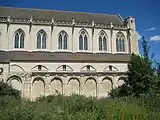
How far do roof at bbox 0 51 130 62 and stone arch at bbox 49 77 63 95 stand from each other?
342 cm

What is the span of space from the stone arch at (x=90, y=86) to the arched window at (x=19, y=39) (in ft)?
39.7

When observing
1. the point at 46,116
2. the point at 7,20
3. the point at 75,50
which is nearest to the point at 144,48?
the point at 75,50

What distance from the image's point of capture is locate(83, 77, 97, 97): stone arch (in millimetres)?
35562

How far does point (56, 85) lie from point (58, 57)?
5113mm

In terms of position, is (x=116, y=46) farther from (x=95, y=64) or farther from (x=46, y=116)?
(x=46, y=116)

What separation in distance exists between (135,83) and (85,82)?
24.5 feet

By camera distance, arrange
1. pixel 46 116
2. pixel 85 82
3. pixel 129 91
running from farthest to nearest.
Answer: pixel 85 82 < pixel 129 91 < pixel 46 116

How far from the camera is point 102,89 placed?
119ft

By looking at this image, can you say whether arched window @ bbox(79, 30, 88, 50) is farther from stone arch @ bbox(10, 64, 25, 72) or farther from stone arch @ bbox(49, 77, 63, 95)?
stone arch @ bbox(10, 64, 25, 72)

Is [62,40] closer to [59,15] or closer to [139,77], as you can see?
[59,15]

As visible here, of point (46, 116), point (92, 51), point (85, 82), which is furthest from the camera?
point (92, 51)

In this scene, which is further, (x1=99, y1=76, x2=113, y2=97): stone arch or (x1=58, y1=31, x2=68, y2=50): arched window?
(x1=58, y1=31, x2=68, y2=50): arched window

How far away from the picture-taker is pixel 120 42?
43312 mm

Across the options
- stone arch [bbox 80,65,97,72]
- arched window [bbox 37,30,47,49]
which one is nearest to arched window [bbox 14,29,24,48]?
arched window [bbox 37,30,47,49]
